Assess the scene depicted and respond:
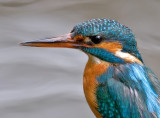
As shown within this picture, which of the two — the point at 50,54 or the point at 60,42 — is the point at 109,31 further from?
the point at 50,54

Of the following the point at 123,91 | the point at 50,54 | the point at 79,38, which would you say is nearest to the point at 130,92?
the point at 123,91

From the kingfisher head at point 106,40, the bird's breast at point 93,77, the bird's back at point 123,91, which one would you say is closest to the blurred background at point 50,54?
the bird's breast at point 93,77

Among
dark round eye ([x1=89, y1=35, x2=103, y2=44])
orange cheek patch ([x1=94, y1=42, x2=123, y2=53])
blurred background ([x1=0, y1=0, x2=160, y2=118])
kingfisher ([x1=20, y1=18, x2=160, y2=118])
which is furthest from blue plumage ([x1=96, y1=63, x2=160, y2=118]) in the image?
blurred background ([x1=0, y1=0, x2=160, y2=118])

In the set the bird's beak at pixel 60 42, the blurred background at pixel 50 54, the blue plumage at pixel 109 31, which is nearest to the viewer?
the blue plumage at pixel 109 31

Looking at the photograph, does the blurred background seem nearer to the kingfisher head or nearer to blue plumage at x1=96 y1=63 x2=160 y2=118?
blue plumage at x1=96 y1=63 x2=160 y2=118

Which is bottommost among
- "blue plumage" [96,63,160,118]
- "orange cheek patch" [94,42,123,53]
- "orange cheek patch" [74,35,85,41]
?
"blue plumage" [96,63,160,118]

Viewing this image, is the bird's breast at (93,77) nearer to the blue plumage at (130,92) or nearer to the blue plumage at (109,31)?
the blue plumage at (130,92)
